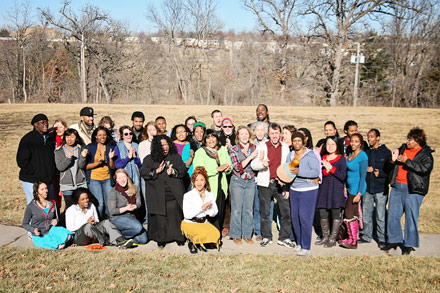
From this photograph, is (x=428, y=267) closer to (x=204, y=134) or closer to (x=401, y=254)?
(x=401, y=254)

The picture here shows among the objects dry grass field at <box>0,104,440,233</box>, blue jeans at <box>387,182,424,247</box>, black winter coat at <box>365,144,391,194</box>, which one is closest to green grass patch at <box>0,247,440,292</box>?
blue jeans at <box>387,182,424,247</box>

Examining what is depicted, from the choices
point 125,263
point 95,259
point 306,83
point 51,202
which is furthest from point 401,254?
point 306,83

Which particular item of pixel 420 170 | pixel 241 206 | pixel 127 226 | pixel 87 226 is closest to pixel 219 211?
pixel 241 206

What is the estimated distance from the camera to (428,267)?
539 centimetres

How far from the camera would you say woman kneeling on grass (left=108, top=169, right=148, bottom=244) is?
6195mm

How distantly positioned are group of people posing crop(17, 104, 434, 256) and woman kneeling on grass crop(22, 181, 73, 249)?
0.05ft

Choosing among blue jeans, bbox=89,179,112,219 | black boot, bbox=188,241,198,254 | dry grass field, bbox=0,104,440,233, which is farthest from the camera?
dry grass field, bbox=0,104,440,233

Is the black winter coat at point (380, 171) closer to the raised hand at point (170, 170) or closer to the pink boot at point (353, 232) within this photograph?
the pink boot at point (353, 232)

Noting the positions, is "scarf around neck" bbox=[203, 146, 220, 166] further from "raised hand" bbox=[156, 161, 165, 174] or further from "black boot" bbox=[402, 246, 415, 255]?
"black boot" bbox=[402, 246, 415, 255]

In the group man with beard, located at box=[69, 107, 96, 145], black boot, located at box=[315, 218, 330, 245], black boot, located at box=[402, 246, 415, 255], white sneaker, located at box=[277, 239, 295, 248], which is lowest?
white sneaker, located at box=[277, 239, 295, 248]

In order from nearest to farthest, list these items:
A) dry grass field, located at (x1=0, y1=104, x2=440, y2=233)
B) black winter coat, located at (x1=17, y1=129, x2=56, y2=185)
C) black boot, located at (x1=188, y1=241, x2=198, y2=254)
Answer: black boot, located at (x1=188, y1=241, x2=198, y2=254), black winter coat, located at (x1=17, y1=129, x2=56, y2=185), dry grass field, located at (x1=0, y1=104, x2=440, y2=233)

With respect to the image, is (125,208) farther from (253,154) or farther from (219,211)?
(253,154)

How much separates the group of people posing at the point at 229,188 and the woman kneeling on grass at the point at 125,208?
17 mm

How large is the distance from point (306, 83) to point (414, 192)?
34432 millimetres
